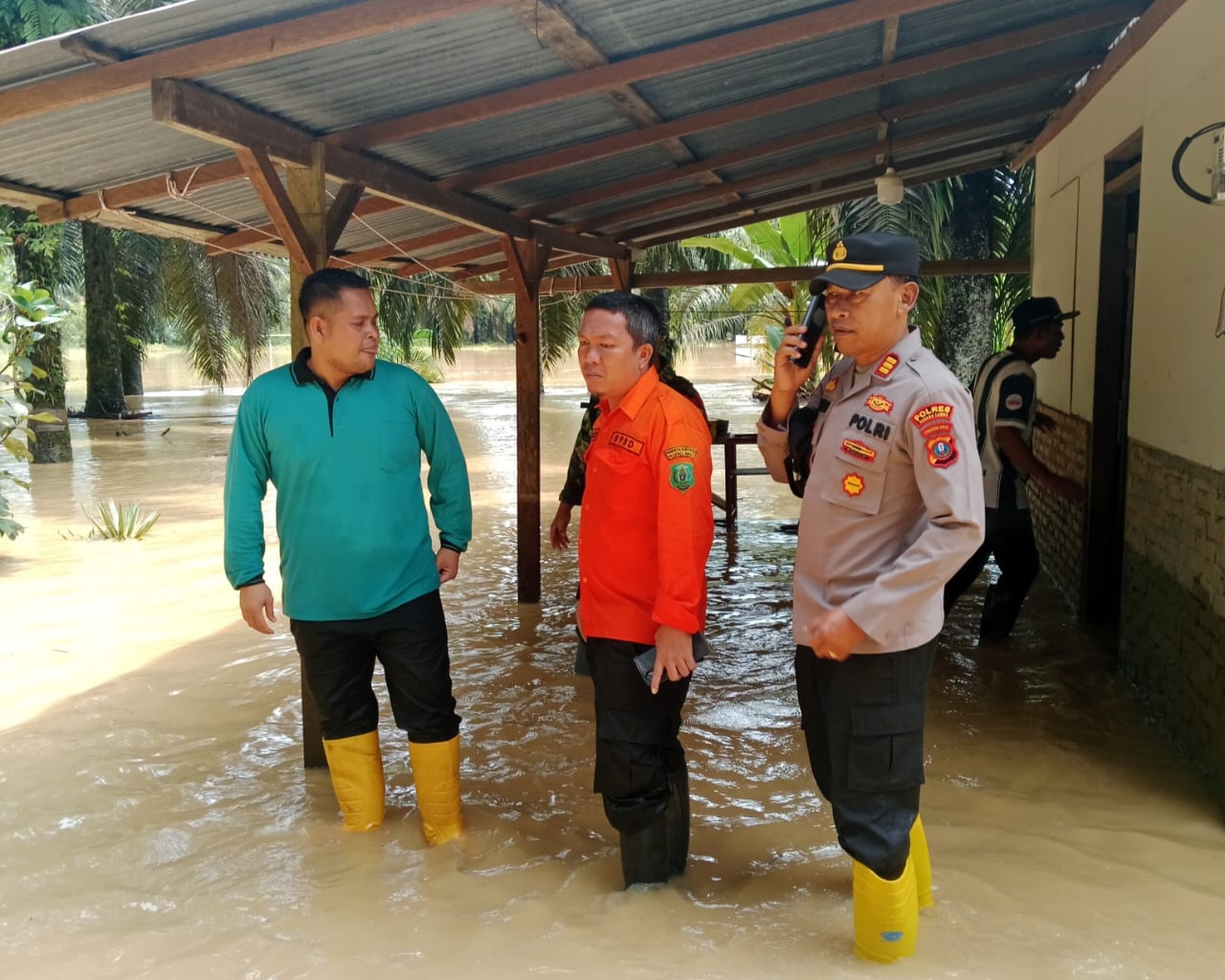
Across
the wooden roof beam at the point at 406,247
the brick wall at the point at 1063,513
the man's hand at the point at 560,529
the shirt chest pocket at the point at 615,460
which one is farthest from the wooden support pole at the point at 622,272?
the shirt chest pocket at the point at 615,460

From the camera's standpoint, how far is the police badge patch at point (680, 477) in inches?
111

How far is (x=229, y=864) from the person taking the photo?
3484mm

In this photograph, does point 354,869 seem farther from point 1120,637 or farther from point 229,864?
point 1120,637

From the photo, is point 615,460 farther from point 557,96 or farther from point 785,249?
point 785,249

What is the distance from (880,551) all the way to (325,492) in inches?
70.6

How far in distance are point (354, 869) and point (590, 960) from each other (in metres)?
1.00

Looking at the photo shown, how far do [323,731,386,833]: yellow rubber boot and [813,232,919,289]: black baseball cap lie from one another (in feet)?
7.30

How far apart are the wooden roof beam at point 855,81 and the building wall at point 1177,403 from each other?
323 mm

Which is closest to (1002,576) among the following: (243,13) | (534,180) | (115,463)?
(534,180)

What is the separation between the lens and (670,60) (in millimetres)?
4031

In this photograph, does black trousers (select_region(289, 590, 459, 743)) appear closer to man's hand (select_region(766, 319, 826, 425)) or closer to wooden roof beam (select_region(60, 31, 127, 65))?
man's hand (select_region(766, 319, 826, 425))

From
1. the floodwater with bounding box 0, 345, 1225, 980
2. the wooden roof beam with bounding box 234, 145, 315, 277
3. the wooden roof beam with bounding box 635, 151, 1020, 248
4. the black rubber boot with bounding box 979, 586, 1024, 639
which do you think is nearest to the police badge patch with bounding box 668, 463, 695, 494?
the floodwater with bounding box 0, 345, 1225, 980

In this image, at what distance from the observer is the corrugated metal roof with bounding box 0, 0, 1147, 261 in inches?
137

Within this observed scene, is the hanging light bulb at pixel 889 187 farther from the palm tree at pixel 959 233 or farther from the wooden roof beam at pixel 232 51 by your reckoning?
the wooden roof beam at pixel 232 51
